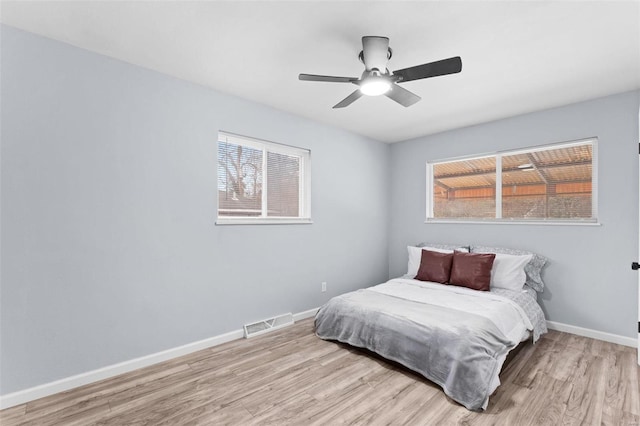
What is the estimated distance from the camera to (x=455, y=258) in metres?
3.60

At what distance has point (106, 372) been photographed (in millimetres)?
2342

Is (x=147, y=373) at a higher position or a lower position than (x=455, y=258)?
lower

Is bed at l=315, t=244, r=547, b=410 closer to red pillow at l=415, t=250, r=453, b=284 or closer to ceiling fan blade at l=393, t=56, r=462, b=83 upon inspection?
red pillow at l=415, t=250, r=453, b=284

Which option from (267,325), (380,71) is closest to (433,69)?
(380,71)

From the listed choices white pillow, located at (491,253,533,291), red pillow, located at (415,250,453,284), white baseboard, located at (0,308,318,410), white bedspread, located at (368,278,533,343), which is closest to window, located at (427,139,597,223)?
white pillow, located at (491,253,533,291)

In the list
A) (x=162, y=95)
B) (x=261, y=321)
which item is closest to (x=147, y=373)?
(x=261, y=321)

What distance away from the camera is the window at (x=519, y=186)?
11.0 feet

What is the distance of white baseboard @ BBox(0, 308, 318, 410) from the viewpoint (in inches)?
79.4

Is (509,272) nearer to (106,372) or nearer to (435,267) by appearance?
(435,267)

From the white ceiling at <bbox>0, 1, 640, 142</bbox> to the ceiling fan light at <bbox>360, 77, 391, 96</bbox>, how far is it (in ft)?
1.02

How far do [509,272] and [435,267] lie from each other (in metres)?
0.78

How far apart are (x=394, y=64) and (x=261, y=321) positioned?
2887mm

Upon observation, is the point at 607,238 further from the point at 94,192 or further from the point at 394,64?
the point at 94,192

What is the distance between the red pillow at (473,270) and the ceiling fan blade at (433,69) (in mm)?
2286
